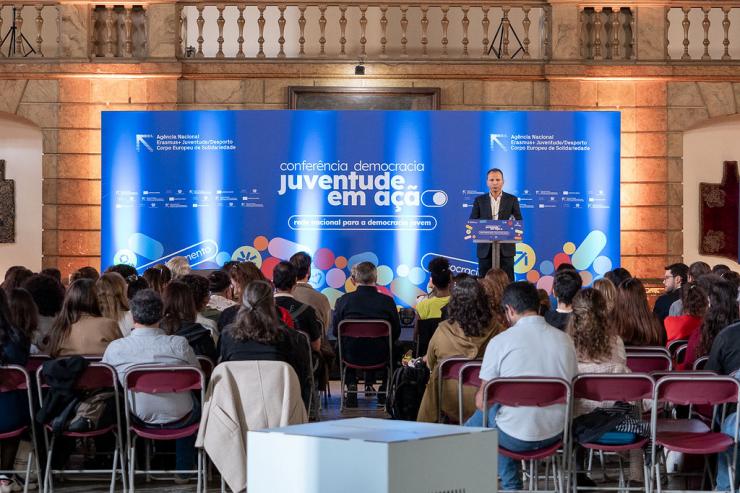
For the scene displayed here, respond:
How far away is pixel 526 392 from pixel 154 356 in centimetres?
183

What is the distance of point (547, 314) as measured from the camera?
23.3 feet

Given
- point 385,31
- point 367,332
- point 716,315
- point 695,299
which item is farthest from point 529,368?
point 385,31

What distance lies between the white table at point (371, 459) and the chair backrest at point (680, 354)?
16.7ft

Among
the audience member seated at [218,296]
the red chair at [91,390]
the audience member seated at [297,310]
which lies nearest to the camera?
the red chair at [91,390]

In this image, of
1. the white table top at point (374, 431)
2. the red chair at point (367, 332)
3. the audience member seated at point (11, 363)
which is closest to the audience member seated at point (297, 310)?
the red chair at point (367, 332)

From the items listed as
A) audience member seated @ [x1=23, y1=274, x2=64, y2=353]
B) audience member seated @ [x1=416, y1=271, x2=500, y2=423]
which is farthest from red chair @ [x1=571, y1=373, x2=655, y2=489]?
audience member seated @ [x1=23, y1=274, x2=64, y2=353]

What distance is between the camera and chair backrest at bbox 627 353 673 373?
20.3 feet

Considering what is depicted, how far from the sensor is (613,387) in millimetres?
5320

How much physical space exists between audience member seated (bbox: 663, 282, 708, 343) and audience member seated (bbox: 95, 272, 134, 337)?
3224 millimetres

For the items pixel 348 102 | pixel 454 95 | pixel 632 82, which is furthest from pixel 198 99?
pixel 632 82

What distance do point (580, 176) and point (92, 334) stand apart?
7268 mm

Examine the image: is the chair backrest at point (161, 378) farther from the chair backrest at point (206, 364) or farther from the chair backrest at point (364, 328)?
the chair backrest at point (364, 328)

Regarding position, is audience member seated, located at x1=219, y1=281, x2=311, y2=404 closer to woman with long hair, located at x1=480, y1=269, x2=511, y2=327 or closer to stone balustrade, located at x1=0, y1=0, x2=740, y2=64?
woman with long hair, located at x1=480, y1=269, x2=511, y2=327

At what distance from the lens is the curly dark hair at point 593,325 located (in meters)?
5.71
